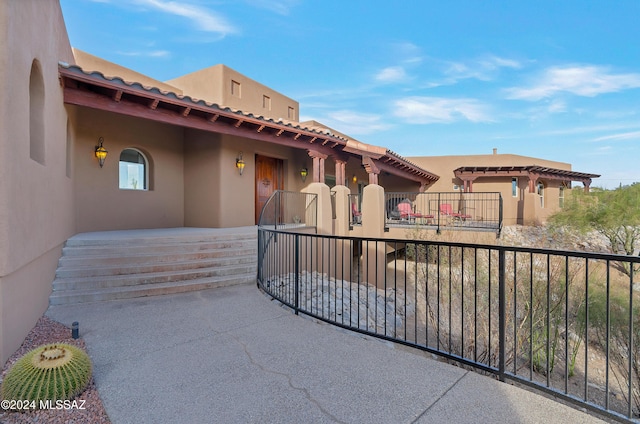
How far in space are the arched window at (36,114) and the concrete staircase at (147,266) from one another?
1.93m

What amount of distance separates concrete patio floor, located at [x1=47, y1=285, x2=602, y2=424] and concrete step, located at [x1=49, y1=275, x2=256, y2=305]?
78 cm

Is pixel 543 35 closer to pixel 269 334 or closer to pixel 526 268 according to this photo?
pixel 526 268

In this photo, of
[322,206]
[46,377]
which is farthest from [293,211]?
[46,377]

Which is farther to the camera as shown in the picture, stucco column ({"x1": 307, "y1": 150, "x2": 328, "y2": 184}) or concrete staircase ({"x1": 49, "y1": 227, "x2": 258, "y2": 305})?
stucco column ({"x1": 307, "y1": 150, "x2": 328, "y2": 184})

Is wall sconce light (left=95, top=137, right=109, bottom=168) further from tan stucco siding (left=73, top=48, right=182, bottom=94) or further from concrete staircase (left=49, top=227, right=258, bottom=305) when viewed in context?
concrete staircase (left=49, top=227, right=258, bottom=305)

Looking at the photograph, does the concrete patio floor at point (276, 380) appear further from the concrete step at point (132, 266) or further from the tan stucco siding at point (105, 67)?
the tan stucco siding at point (105, 67)

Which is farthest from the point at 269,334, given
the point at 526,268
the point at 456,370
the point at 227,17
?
the point at 227,17

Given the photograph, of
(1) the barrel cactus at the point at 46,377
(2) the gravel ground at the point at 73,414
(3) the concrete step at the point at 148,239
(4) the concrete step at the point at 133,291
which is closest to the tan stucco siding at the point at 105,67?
(3) the concrete step at the point at 148,239

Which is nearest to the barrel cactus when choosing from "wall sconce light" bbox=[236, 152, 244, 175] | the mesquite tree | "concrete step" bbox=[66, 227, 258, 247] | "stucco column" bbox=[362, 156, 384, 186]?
"concrete step" bbox=[66, 227, 258, 247]

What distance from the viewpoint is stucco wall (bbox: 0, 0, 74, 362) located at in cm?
279

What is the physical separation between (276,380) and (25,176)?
3.40 m

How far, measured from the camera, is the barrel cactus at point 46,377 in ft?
A: 6.91

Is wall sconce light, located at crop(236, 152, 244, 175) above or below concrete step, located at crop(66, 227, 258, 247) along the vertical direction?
above

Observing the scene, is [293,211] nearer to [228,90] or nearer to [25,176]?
[228,90]
